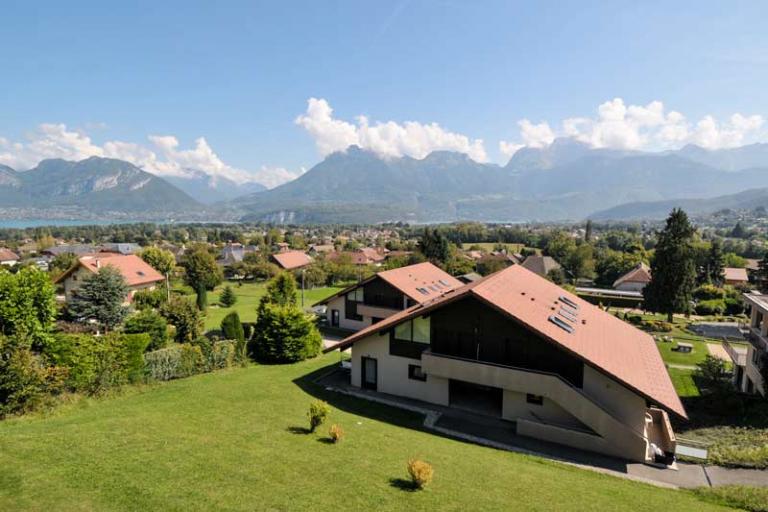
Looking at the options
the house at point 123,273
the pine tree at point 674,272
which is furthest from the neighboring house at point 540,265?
the house at point 123,273

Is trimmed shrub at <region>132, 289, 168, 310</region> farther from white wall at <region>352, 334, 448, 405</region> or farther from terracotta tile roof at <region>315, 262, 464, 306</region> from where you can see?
white wall at <region>352, 334, 448, 405</region>

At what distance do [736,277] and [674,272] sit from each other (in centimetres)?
4782

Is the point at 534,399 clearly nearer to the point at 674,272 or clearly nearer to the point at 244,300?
the point at 674,272

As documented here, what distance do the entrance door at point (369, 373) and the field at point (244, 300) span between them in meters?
22.4

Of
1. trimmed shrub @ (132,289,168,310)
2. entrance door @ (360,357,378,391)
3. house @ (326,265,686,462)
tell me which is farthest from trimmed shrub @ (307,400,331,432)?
trimmed shrub @ (132,289,168,310)

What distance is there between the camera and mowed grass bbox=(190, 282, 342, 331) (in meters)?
45.8

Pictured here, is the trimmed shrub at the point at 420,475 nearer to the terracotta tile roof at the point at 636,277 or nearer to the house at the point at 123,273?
the house at the point at 123,273

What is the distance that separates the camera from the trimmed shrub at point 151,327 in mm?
29156

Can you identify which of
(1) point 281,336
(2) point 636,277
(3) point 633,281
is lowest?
(3) point 633,281

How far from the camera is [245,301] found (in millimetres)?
59438

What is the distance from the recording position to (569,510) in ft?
35.5

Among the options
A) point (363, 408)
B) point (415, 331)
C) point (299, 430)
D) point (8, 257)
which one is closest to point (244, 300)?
point (415, 331)

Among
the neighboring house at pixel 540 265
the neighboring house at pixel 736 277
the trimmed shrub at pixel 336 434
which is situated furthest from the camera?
the neighboring house at pixel 540 265

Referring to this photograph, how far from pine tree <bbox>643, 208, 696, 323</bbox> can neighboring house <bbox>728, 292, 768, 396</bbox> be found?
22.0 meters
